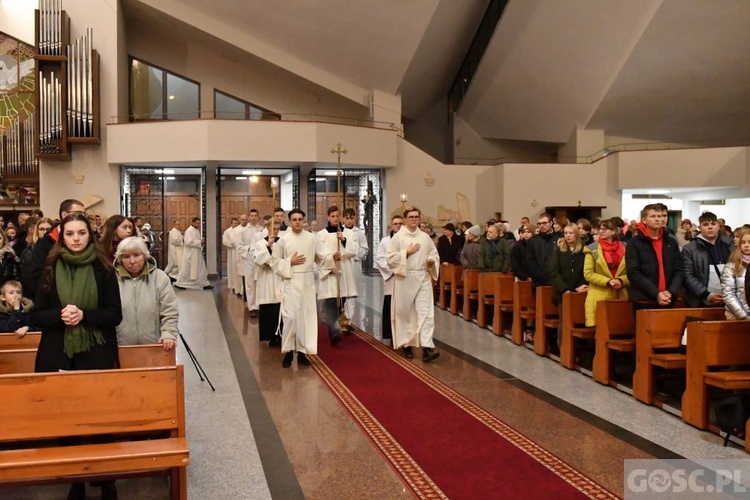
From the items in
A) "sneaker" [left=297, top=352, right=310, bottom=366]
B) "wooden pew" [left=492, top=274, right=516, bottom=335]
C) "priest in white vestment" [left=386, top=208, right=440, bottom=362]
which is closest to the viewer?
"sneaker" [left=297, top=352, right=310, bottom=366]

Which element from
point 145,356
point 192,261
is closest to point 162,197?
point 192,261

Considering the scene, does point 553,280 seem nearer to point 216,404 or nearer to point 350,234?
point 350,234

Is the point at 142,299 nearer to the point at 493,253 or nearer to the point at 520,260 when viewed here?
the point at 520,260

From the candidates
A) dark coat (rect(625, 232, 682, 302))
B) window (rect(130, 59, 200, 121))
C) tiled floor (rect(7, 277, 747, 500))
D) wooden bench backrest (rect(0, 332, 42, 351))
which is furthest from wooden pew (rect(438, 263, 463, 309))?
window (rect(130, 59, 200, 121))

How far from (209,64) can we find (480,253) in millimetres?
13282

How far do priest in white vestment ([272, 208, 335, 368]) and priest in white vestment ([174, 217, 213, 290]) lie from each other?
9.13 m

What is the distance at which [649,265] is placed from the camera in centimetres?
607

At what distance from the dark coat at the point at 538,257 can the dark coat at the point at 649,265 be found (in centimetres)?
204

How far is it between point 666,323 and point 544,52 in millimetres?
13692

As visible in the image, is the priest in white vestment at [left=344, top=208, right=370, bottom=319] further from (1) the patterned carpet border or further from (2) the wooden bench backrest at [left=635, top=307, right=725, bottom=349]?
(2) the wooden bench backrest at [left=635, top=307, right=725, bottom=349]

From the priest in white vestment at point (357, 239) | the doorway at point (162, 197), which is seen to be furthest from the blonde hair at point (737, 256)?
the doorway at point (162, 197)

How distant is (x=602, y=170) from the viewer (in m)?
19.3

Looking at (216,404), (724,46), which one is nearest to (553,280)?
(216,404)

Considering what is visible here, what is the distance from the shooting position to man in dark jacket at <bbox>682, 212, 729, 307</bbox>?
6074 millimetres
